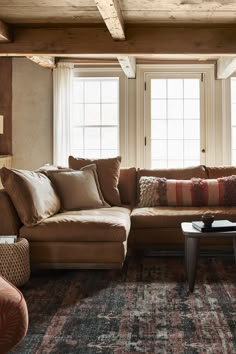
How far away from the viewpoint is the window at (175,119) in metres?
6.38

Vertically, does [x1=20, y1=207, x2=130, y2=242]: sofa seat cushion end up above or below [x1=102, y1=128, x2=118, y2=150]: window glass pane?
below

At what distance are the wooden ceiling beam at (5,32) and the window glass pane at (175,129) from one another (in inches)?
108

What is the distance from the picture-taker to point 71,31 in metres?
4.62

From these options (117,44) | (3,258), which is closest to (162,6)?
(117,44)

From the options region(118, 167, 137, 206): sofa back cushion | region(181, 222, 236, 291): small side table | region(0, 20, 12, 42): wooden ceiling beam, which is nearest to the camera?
region(181, 222, 236, 291): small side table

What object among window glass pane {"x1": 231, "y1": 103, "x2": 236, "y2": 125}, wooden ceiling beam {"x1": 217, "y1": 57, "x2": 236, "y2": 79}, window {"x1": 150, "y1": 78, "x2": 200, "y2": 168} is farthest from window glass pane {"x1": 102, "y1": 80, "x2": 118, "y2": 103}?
window glass pane {"x1": 231, "y1": 103, "x2": 236, "y2": 125}

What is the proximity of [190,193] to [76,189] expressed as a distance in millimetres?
1242

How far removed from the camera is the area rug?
2.27 meters

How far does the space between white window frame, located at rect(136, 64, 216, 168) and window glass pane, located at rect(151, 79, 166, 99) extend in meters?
0.09

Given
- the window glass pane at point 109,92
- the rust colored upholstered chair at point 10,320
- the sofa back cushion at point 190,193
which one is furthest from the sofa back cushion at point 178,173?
the rust colored upholstered chair at point 10,320

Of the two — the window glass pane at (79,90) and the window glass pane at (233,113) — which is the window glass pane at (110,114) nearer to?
the window glass pane at (79,90)

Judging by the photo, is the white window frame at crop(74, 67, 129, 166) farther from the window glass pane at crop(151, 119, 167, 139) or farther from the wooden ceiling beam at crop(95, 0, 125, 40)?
the wooden ceiling beam at crop(95, 0, 125, 40)

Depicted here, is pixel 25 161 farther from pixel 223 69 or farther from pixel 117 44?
pixel 223 69

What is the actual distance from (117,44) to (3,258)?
8.61ft
